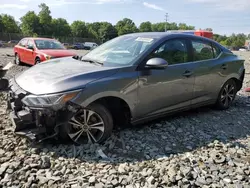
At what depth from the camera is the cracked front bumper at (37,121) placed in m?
3.13

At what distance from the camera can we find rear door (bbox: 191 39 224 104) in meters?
4.70

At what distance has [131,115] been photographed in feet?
12.6

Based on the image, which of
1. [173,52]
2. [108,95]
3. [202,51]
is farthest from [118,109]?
[202,51]

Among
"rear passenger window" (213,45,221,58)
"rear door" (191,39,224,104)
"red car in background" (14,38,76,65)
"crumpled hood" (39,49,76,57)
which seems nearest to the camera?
"rear door" (191,39,224,104)

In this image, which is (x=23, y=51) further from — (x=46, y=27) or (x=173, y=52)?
(x=46, y=27)

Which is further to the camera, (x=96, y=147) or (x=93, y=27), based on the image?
(x=93, y=27)

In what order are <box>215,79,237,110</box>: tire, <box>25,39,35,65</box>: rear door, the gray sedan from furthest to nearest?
<box>25,39,35,65</box>: rear door, <box>215,79,237,110</box>: tire, the gray sedan

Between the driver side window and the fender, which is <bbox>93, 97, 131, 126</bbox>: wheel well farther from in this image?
the driver side window

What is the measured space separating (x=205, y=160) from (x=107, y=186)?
1.39 metres

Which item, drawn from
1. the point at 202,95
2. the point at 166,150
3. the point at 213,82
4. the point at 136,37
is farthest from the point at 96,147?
the point at 213,82

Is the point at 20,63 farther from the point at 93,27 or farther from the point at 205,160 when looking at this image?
the point at 93,27

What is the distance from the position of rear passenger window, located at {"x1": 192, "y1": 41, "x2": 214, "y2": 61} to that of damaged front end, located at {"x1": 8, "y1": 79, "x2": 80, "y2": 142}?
2.56m

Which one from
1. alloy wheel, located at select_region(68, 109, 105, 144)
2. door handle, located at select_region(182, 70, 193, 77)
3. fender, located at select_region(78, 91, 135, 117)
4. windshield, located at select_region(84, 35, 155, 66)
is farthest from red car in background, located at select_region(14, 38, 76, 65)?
alloy wheel, located at select_region(68, 109, 105, 144)

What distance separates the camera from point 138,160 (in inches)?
130
